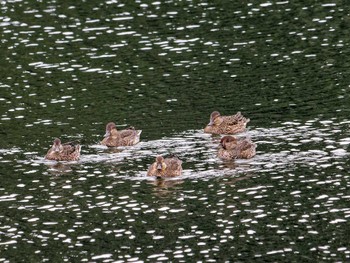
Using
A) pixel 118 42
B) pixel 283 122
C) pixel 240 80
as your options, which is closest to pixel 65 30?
pixel 118 42

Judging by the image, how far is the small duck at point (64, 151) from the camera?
40031 millimetres

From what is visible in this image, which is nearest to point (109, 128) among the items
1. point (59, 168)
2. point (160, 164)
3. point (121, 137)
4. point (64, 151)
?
point (121, 137)

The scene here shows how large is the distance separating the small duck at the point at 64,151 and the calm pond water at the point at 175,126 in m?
0.26

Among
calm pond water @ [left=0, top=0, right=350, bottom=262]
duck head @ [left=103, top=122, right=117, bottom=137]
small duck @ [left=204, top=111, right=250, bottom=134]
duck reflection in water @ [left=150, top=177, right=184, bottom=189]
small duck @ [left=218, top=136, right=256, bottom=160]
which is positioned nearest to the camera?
calm pond water @ [left=0, top=0, right=350, bottom=262]

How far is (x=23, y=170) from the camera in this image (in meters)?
39.2

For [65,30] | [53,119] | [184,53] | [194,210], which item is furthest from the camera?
[65,30]

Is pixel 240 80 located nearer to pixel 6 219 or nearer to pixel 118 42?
pixel 118 42

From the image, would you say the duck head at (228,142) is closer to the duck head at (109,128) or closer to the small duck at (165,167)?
the small duck at (165,167)

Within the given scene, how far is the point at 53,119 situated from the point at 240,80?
8.56 meters

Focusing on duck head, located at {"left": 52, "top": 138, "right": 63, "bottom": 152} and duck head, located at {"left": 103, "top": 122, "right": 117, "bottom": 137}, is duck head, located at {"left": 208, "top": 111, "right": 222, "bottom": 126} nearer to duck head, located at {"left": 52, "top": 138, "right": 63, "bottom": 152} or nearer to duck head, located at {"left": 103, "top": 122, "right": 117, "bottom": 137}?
duck head, located at {"left": 103, "top": 122, "right": 117, "bottom": 137}

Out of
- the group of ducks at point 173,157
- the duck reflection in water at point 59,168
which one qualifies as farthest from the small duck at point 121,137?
the duck reflection in water at point 59,168

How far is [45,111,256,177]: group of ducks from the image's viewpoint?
123 feet

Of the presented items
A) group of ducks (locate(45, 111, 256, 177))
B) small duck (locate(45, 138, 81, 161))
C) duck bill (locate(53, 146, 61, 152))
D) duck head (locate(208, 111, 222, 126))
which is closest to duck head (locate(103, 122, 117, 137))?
group of ducks (locate(45, 111, 256, 177))

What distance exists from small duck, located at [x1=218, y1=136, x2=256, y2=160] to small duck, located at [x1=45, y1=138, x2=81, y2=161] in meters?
5.07
